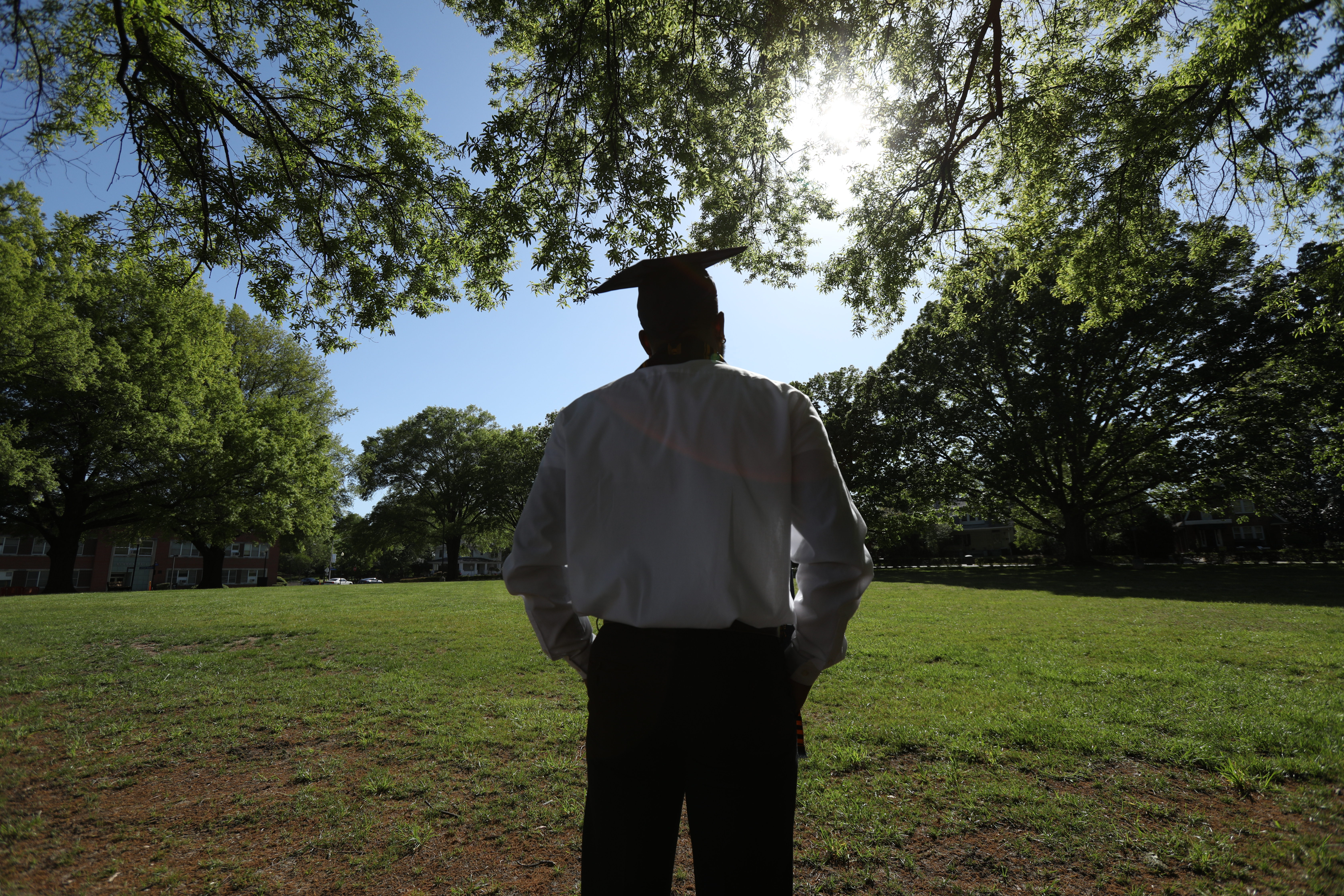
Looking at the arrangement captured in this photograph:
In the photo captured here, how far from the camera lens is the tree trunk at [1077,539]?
28.8 meters

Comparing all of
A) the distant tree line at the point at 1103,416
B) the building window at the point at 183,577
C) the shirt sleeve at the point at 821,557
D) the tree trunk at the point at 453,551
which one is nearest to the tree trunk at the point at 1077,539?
the distant tree line at the point at 1103,416

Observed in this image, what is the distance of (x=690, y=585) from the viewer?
1562mm

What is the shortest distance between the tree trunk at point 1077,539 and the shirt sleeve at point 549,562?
110ft

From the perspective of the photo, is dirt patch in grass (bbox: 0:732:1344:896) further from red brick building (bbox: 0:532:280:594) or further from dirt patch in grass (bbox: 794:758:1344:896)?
red brick building (bbox: 0:532:280:594)

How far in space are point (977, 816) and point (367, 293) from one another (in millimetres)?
8101

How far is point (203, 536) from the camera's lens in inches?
1090

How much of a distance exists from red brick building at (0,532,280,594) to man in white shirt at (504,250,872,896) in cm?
5236

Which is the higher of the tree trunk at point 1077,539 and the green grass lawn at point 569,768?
the tree trunk at point 1077,539

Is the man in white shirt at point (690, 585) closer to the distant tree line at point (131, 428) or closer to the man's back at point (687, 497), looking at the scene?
the man's back at point (687, 497)

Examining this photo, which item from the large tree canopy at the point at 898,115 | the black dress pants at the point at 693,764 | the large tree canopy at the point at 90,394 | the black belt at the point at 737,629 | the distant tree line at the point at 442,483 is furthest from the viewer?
the distant tree line at the point at 442,483

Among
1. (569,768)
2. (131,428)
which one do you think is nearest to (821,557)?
(569,768)

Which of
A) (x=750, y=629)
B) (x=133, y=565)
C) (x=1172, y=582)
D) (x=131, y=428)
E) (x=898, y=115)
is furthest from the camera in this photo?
(x=133, y=565)

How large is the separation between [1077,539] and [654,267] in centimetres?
3441

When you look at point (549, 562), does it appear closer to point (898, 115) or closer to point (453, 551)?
point (898, 115)
